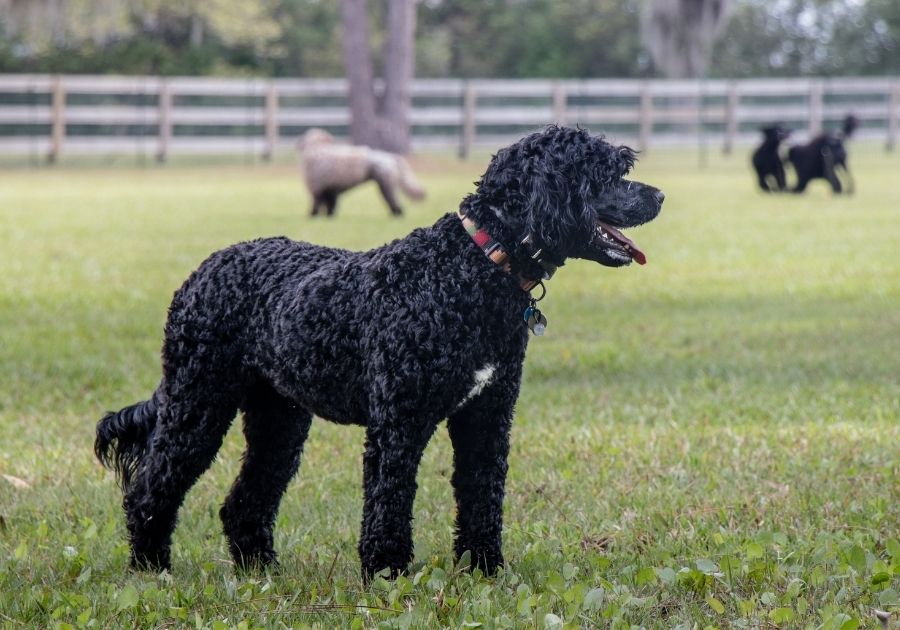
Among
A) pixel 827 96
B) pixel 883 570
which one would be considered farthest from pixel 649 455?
pixel 827 96

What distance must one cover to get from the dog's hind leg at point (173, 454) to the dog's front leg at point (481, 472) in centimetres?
85

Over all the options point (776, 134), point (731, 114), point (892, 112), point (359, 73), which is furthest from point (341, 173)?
point (892, 112)

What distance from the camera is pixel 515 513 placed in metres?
5.49

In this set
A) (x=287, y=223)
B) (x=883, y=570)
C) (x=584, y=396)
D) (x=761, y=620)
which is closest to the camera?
(x=761, y=620)

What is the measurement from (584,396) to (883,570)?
11.7ft

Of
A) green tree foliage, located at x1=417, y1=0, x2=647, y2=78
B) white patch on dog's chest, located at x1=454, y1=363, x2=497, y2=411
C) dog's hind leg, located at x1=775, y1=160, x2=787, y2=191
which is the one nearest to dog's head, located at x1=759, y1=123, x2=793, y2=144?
dog's hind leg, located at x1=775, y1=160, x2=787, y2=191

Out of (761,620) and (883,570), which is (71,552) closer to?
(761,620)

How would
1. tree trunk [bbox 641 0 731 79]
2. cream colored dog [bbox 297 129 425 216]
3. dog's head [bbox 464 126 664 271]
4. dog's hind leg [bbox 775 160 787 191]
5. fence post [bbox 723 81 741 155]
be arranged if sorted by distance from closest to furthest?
dog's head [bbox 464 126 664 271], cream colored dog [bbox 297 129 425 216], dog's hind leg [bbox 775 160 787 191], tree trunk [bbox 641 0 731 79], fence post [bbox 723 81 741 155]

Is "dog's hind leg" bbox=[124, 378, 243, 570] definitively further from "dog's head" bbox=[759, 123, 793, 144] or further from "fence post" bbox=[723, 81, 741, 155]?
"fence post" bbox=[723, 81, 741, 155]

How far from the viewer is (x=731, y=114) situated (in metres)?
39.7

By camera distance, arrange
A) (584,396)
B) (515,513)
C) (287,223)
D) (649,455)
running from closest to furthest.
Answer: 1. (515,513)
2. (649,455)
3. (584,396)
4. (287,223)

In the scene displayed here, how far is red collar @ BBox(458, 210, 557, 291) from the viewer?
4156mm

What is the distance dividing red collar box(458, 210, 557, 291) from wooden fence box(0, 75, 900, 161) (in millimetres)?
32064

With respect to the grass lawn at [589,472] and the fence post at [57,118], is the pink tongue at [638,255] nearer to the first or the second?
the grass lawn at [589,472]
